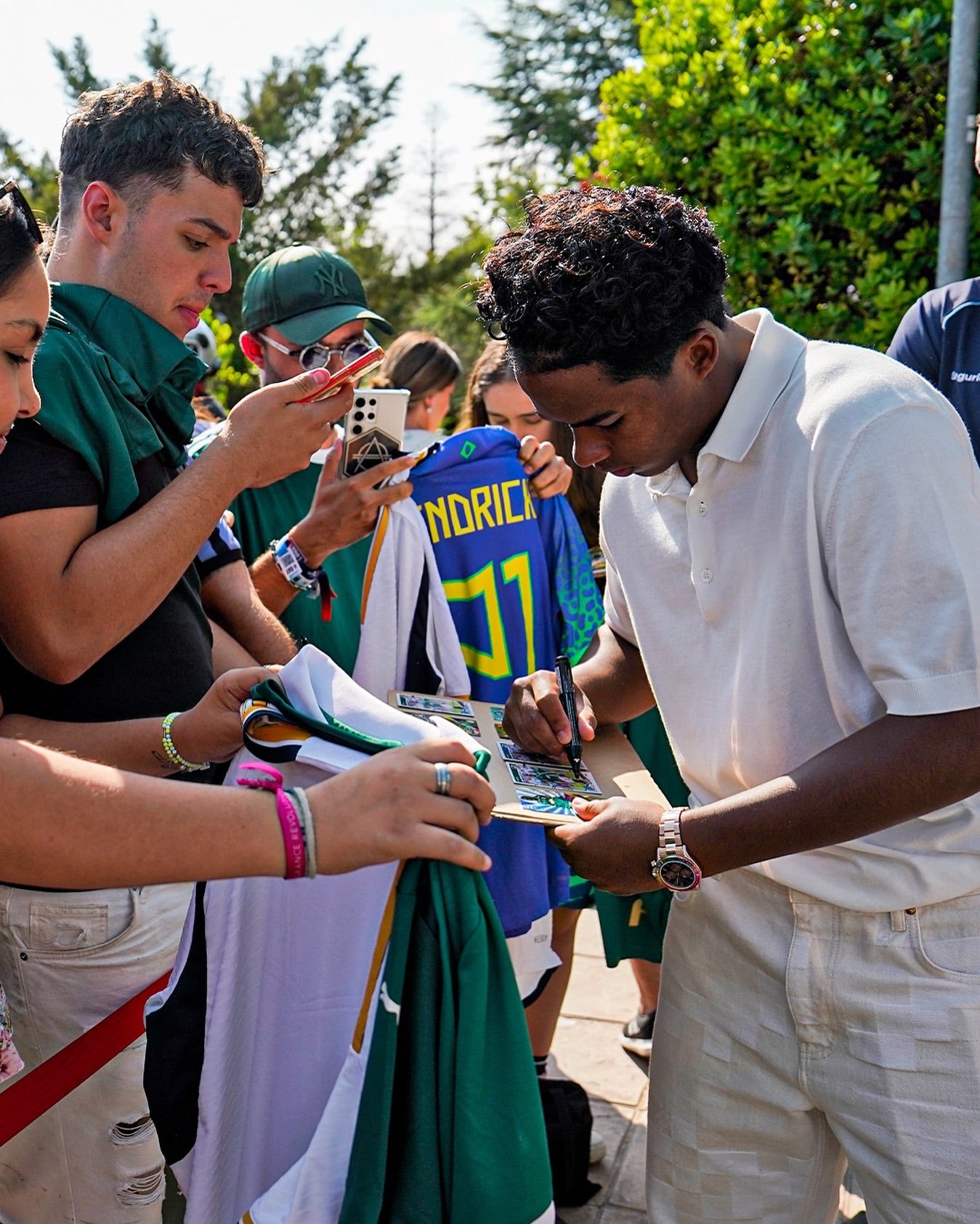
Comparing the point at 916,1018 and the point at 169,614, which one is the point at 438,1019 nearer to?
the point at 916,1018

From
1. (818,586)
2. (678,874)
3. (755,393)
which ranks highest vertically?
(755,393)

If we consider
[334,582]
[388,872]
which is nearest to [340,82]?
[334,582]

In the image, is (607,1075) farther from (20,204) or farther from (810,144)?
(810,144)

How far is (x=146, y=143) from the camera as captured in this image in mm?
2209

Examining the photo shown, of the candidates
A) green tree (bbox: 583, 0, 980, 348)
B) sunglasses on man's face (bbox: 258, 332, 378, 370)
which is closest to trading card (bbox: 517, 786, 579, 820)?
sunglasses on man's face (bbox: 258, 332, 378, 370)

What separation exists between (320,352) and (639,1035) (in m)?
2.51

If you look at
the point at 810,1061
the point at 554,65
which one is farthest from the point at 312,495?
the point at 554,65

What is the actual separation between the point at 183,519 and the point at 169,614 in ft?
0.70

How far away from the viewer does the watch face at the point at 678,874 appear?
1736mm

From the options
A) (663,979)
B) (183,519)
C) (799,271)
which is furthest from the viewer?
(799,271)

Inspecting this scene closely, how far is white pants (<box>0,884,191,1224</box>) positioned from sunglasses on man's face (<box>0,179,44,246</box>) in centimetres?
107

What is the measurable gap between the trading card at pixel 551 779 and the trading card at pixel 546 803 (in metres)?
0.03

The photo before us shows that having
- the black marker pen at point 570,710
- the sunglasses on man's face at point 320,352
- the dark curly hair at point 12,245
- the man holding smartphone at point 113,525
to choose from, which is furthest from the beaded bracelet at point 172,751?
the sunglasses on man's face at point 320,352

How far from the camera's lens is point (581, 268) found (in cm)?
178
